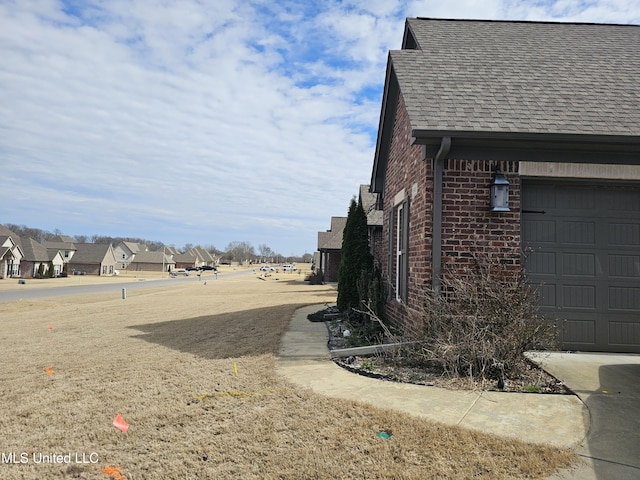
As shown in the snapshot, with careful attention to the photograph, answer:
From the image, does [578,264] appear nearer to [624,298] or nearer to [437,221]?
[624,298]

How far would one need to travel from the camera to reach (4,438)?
12.3 ft

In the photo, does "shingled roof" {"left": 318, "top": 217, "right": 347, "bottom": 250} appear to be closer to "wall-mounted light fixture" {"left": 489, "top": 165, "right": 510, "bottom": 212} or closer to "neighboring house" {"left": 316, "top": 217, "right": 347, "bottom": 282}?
"neighboring house" {"left": 316, "top": 217, "right": 347, "bottom": 282}

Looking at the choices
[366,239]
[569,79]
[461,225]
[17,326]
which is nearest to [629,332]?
[461,225]

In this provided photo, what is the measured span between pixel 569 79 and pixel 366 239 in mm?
5562

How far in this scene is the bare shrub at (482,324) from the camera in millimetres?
5039

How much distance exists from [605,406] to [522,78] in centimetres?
520

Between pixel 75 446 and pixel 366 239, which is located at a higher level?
pixel 366 239

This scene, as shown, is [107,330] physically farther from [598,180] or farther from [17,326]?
[598,180]

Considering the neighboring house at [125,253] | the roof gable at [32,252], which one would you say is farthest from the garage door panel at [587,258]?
the neighboring house at [125,253]

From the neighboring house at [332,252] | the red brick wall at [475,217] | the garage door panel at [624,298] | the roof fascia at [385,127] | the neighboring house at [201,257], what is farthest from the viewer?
the neighboring house at [201,257]

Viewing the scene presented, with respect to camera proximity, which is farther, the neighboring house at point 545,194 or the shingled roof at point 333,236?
the shingled roof at point 333,236

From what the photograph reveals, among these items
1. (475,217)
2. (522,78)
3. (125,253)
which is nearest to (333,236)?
(522,78)

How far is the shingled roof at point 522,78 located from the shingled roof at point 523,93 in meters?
0.02

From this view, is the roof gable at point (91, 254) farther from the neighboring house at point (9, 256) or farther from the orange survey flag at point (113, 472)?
the orange survey flag at point (113, 472)
